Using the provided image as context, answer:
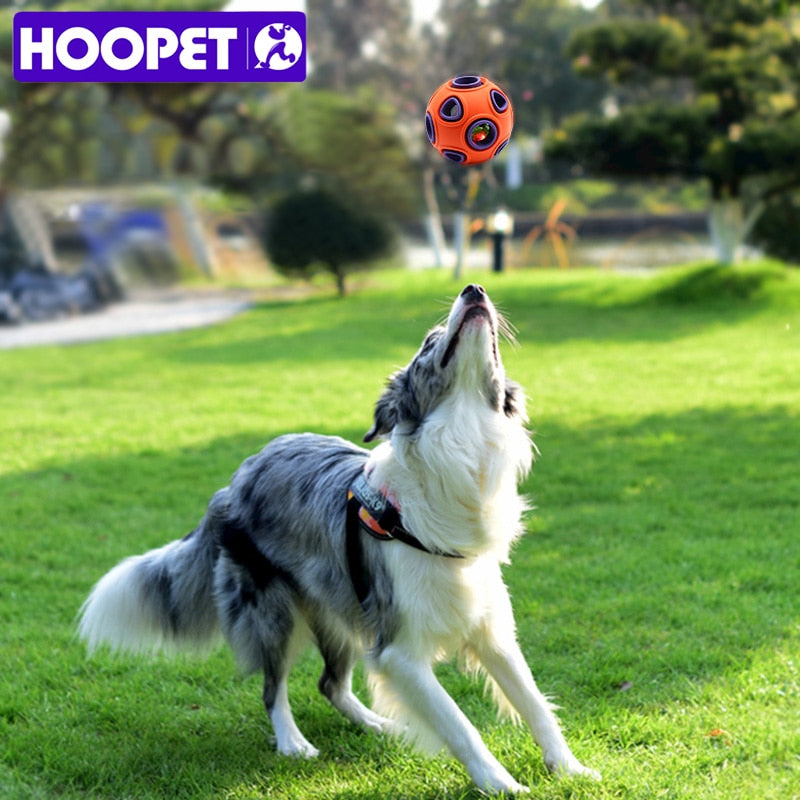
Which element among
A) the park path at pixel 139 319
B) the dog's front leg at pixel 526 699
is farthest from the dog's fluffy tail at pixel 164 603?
the park path at pixel 139 319

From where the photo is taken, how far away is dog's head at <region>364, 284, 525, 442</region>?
2.99 metres

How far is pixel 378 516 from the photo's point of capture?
3246mm

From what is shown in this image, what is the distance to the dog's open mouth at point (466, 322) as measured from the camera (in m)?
2.98

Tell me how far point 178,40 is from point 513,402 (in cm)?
477

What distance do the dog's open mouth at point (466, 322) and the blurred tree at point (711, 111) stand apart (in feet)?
46.0

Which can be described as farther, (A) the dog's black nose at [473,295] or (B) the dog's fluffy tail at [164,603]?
(B) the dog's fluffy tail at [164,603]

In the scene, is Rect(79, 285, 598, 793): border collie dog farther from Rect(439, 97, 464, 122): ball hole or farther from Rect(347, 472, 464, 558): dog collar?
Rect(439, 97, 464, 122): ball hole

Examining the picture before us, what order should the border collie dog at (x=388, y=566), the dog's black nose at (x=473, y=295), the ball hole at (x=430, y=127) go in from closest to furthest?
the dog's black nose at (x=473, y=295) < the border collie dog at (x=388, y=566) < the ball hole at (x=430, y=127)

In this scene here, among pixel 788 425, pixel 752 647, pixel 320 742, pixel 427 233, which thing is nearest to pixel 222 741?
pixel 320 742

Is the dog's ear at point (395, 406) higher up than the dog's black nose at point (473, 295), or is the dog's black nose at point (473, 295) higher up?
the dog's black nose at point (473, 295)

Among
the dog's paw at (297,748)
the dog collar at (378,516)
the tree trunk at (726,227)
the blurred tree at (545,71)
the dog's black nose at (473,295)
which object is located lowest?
the dog's paw at (297,748)

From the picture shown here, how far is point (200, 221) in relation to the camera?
21.0 m

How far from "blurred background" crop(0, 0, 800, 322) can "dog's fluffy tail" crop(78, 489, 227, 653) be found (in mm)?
10472

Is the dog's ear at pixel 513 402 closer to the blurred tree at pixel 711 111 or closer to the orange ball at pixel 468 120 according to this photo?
the orange ball at pixel 468 120
